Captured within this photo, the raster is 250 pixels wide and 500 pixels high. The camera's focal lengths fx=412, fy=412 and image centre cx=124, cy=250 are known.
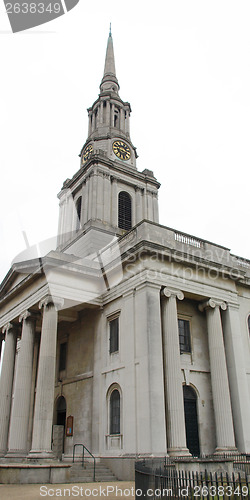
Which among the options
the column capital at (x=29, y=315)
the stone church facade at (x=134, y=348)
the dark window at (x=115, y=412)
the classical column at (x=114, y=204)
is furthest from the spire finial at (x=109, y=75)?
the dark window at (x=115, y=412)

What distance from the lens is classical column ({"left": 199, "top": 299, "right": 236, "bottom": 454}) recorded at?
2019cm

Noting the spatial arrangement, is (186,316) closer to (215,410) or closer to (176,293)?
(176,293)

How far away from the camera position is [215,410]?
20891mm

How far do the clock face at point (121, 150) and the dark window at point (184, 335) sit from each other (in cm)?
1950

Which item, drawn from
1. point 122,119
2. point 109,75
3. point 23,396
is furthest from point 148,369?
point 109,75

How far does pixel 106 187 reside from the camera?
111ft

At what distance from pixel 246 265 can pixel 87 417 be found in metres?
13.7

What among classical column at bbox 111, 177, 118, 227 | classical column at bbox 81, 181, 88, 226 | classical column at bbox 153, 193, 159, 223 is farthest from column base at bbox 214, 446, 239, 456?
classical column at bbox 153, 193, 159, 223

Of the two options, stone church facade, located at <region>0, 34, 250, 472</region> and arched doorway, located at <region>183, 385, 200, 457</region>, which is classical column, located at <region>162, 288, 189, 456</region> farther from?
arched doorway, located at <region>183, 385, 200, 457</region>

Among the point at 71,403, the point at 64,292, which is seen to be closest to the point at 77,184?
the point at 64,292

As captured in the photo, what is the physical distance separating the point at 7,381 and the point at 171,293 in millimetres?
11894

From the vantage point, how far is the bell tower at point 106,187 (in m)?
32.6

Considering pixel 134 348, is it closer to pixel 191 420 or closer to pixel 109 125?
pixel 191 420

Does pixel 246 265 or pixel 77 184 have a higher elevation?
pixel 77 184
